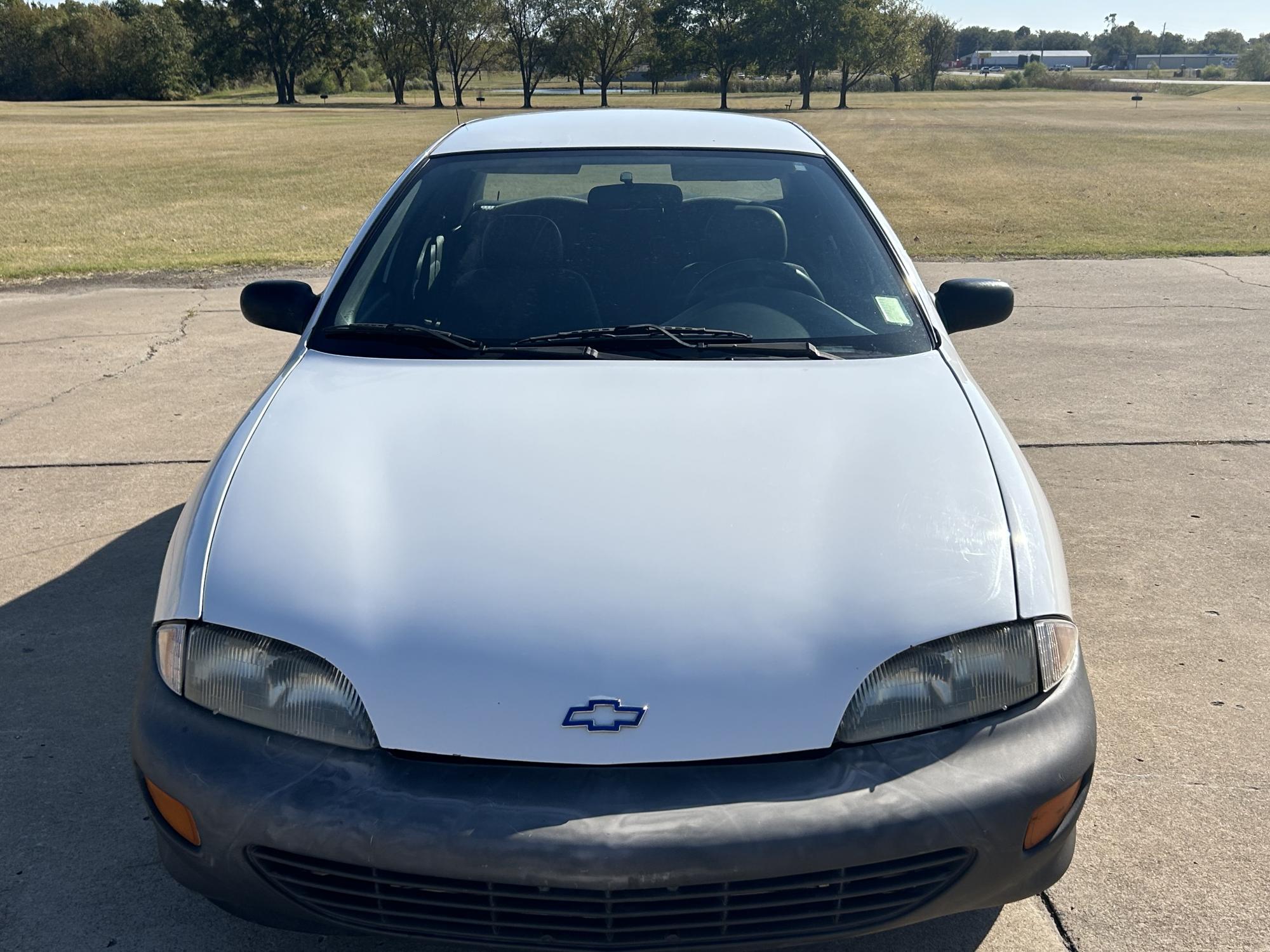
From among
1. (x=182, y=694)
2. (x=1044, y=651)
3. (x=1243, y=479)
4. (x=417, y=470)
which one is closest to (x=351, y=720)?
(x=182, y=694)

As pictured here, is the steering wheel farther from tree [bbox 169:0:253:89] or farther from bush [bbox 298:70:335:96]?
bush [bbox 298:70:335:96]

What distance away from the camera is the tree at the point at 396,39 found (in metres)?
67.1

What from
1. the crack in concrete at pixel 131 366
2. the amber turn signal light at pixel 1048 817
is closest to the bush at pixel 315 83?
the crack in concrete at pixel 131 366

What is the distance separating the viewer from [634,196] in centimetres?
343

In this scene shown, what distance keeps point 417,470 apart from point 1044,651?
1273mm

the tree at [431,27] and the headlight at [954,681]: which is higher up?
the tree at [431,27]

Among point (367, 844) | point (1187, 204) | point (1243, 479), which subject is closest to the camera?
point (367, 844)

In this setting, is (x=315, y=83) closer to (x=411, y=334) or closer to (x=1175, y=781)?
(x=411, y=334)

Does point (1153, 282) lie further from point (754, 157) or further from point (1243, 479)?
point (754, 157)

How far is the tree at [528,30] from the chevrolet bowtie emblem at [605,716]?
67063 mm

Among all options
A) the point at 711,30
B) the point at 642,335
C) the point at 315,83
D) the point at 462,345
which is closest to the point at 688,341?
the point at 642,335

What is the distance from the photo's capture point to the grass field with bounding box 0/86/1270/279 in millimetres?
11742

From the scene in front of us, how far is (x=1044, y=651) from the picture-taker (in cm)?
198

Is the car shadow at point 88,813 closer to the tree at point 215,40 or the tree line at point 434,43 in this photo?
the tree line at point 434,43
